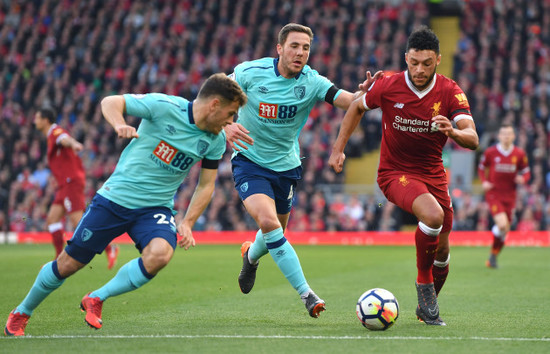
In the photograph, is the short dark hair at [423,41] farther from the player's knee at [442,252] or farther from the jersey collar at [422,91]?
the player's knee at [442,252]

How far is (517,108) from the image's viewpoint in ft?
85.3

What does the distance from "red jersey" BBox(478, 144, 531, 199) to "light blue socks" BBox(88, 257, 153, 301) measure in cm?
1060

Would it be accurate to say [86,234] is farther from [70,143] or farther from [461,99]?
[70,143]

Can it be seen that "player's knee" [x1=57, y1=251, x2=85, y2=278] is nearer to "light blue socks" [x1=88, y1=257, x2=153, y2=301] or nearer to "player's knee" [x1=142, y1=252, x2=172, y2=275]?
"light blue socks" [x1=88, y1=257, x2=153, y2=301]

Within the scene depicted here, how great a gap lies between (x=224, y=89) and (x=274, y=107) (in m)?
1.77

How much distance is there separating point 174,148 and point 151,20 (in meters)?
26.7

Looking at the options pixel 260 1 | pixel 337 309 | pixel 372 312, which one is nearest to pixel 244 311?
pixel 337 309

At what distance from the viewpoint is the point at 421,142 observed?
24.8 ft

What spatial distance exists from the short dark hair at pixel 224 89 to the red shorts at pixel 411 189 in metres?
1.95

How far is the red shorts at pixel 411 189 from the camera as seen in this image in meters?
7.43

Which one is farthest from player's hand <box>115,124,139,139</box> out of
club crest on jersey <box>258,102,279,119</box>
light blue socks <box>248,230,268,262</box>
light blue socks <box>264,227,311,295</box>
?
light blue socks <box>248,230,268,262</box>

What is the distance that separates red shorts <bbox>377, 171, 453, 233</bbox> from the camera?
24.4 feet

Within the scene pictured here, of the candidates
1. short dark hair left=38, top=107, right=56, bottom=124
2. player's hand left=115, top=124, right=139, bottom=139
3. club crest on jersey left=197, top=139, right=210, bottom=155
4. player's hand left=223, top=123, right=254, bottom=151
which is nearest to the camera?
player's hand left=115, top=124, right=139, bottom=139

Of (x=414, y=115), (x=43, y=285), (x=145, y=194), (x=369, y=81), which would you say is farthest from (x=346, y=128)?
(x=43, y=285)
